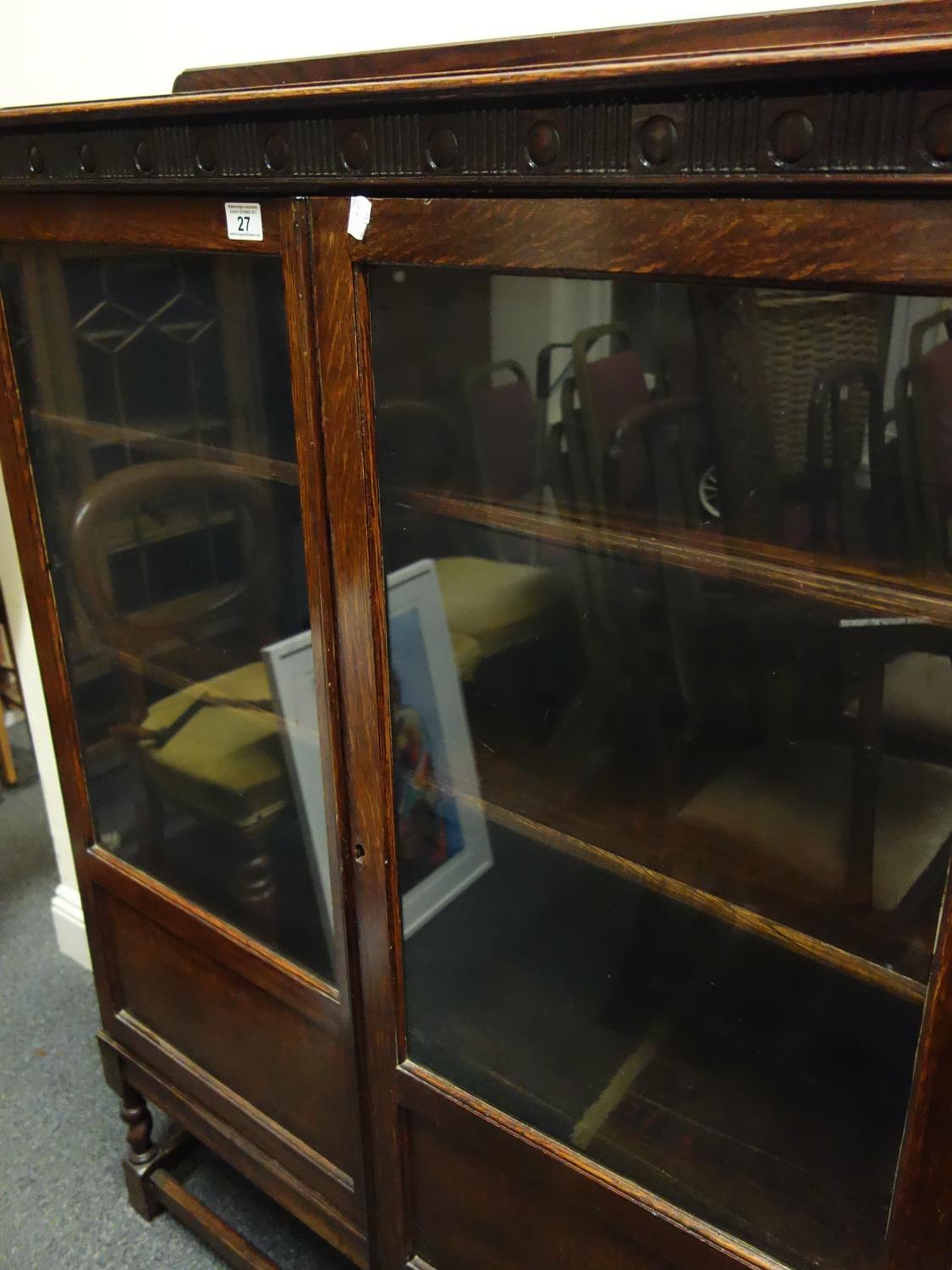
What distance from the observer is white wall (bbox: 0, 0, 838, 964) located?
2.74 feet

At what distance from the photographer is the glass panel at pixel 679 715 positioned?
590 millimetres

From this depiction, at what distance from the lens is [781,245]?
50 cm

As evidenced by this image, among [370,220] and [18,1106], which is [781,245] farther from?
[18,1106]

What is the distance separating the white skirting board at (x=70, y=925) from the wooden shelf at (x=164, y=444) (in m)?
1.05

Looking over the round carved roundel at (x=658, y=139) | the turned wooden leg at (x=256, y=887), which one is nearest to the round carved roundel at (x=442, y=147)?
the round carved roundel at (x=658, y=139)

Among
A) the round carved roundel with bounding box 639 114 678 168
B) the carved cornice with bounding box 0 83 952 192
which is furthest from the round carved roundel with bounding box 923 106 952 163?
the round carved roundel with bounding box 639 114 678 168

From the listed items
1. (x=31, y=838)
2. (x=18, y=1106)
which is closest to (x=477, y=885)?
(x=18, y=1106)

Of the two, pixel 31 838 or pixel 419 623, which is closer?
pixel 419 623

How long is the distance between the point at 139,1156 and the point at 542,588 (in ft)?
3.39

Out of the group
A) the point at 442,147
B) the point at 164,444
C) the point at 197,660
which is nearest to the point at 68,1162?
→ the point at 197,660

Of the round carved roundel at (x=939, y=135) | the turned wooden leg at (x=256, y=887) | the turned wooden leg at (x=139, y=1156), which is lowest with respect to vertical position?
the turned wooden leg at (x=139, y=1156)

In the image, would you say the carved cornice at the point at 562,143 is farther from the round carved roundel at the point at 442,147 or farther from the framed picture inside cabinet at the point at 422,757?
the framed picture inside cabinet at the point at 422,757

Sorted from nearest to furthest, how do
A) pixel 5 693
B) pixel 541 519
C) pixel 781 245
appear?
1. pixel 781 245
2. pixel 541 519
3. pixel 5 693

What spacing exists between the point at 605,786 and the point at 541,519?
8.6 inches
